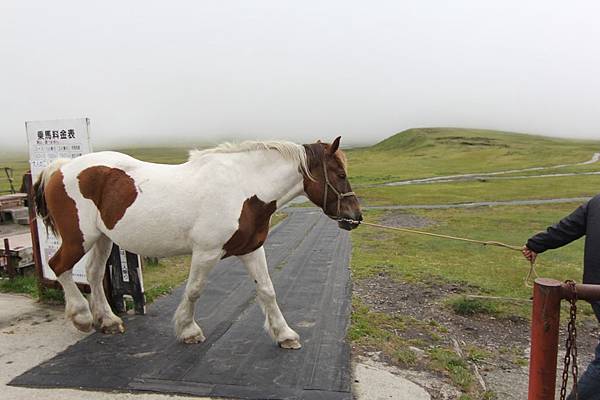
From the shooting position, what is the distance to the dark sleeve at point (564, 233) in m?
3.71

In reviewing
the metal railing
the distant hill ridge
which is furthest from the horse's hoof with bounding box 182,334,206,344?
the distant hill ridge

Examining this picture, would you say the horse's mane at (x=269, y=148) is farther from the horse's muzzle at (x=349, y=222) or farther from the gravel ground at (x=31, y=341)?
the gravel ground at (x=31, y=341)

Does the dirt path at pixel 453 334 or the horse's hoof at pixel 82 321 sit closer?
the dirt path at pixel 453 334

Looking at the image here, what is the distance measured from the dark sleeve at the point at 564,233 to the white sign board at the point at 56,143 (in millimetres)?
5669

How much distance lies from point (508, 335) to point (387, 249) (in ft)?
20.6

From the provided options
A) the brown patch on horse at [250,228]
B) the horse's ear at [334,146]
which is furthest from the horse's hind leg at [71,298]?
the horse's ear at [334,146]

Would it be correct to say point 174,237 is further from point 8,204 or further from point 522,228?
point 522,228

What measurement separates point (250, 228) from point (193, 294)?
3.40 ft

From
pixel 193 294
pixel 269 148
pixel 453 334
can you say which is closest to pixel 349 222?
pixel 269 148

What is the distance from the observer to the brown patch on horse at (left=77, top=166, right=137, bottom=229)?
5.02 meters

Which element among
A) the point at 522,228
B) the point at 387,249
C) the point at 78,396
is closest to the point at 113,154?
the point at 78,396

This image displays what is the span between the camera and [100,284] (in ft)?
19.3

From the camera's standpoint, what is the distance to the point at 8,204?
15.3 meters

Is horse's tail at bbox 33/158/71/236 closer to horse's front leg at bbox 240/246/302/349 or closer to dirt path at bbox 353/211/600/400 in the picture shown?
horse's front leg at bbox 240/246/302/349
